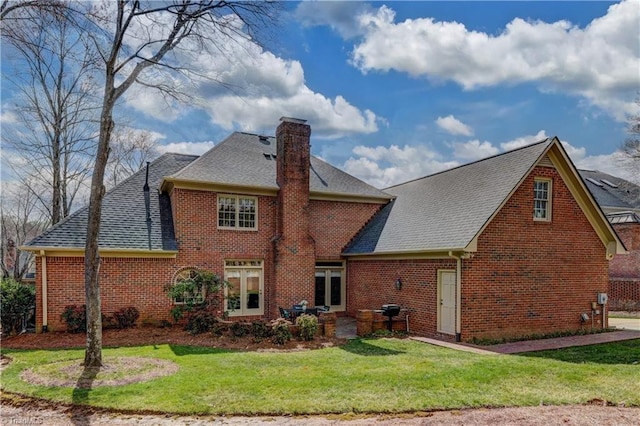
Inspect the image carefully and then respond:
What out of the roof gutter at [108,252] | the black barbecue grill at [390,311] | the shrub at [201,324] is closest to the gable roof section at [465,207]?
the black barbecue grill at [390,311]

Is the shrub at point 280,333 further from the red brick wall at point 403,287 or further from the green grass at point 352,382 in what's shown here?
the red brick wall at point 403,287

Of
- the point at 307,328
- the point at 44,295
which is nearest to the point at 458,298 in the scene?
the point at 307,328

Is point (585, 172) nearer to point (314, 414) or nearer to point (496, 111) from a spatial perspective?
point (496, 111)

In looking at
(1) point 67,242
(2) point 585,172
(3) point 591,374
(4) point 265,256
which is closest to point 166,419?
(3) point 591,374

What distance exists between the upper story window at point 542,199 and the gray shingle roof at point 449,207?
890 mm

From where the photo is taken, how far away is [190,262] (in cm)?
1542

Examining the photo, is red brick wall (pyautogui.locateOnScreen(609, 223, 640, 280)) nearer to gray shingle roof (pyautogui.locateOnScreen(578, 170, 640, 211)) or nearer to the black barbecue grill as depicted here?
gray shingle roof (pyautogui.locateOnScreen(578, 170, 640, 211))

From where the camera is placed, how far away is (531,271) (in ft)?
44.2

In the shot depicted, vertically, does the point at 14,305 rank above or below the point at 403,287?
below

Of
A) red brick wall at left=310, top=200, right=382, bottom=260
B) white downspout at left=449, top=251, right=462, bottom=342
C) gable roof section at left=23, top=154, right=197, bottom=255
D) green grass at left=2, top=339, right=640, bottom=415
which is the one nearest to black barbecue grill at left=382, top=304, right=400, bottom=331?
white downspout at left=449, top=251, right=462, bottom=342

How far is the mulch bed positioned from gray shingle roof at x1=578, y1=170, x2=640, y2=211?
26.4 meters

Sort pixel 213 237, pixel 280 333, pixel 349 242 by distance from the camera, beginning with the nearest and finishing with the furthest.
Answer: pixel 280 333 < pixel 213 237 < pixel 349 242

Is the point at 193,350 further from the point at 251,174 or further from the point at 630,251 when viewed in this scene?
the point at 630,251

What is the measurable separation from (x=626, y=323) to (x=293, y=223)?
1321 cm
